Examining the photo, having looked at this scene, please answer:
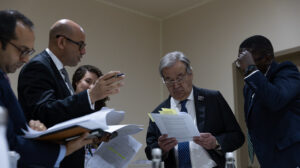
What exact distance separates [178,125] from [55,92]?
0.71m

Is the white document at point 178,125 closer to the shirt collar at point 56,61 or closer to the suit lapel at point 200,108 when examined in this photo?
the suit lapel at point 200,108

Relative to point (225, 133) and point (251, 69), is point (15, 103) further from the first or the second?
point (225, 133)

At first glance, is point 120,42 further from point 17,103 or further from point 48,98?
point 17,103

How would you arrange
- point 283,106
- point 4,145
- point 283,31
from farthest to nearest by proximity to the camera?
point 283,31 < point 283,106 < point 4,145

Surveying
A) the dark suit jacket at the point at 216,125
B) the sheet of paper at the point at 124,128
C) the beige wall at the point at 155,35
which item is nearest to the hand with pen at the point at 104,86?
the sheet of paper at the point at 124,128

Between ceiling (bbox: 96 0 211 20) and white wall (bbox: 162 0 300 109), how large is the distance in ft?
0.30

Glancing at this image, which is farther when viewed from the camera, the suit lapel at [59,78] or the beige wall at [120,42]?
the beige wall at [120,42]

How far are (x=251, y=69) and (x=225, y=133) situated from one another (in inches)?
20.1

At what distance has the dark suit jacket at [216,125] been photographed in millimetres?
2051

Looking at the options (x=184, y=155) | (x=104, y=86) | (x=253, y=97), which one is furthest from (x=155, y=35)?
(x=104, y=86)

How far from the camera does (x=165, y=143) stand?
2.00 m

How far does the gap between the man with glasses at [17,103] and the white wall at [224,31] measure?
3.03 metres

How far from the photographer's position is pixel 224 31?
428cm

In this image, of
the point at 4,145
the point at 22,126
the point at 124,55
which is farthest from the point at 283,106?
the point at 124,55
